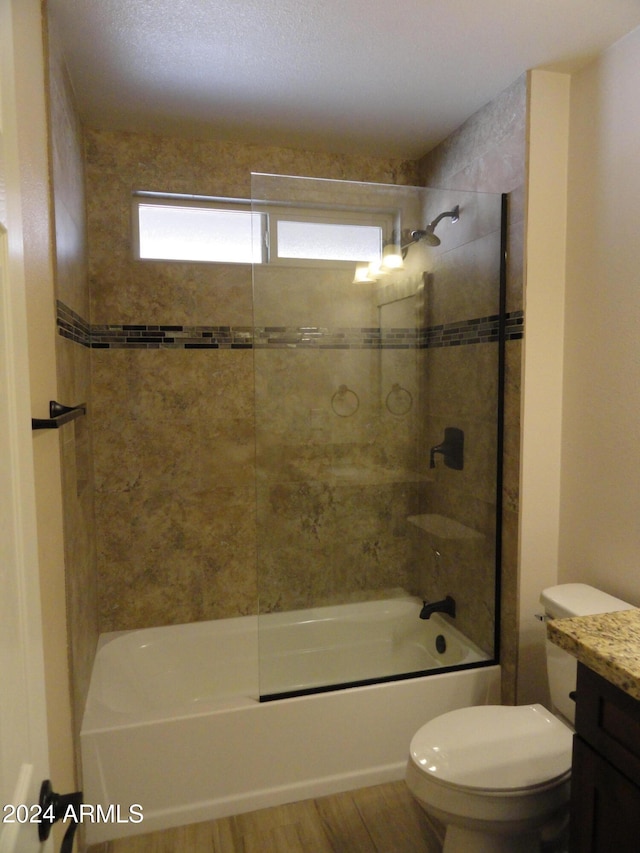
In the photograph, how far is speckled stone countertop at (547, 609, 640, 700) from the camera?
3.64 feet

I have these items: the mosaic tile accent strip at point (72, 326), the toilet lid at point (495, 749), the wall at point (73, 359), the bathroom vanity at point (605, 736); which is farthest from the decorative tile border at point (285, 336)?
the toilet lid at point (495, 749)

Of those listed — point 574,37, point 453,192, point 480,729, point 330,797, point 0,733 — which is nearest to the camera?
point 0,733

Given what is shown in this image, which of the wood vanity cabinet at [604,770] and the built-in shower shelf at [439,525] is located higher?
the built-in shower shelf at [439,525]

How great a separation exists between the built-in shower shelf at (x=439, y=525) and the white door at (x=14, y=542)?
6.54 ft

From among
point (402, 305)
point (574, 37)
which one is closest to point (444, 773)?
point (402, 305)

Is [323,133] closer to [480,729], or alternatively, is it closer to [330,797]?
[480,729]

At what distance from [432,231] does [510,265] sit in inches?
14.6

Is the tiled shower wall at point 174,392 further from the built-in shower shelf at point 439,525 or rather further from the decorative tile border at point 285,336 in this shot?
the built-in shower shelf at point 439,525

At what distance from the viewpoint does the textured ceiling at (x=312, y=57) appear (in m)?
1.71

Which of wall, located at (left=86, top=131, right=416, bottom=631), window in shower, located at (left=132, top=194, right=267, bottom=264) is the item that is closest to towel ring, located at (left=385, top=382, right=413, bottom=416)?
wall, located at (left=86, top=131, right=416, bottom=631)

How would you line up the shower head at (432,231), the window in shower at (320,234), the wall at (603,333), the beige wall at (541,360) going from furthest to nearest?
1. the shower head at (432,231)
2. the window in shower at (320,234)
3. the beige wall at (541,360)
4. the wall at (603,333)

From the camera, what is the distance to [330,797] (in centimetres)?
212

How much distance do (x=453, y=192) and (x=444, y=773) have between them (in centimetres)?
214

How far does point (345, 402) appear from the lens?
2.42 meters
